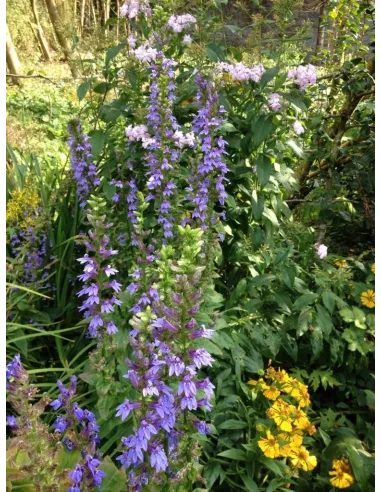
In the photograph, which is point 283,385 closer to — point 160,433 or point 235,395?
point 235,395

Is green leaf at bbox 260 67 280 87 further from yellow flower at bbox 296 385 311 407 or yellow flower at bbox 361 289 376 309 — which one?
yellow flower at bbox 296 385 311 407

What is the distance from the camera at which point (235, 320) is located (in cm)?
202

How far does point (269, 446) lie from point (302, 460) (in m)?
0.13

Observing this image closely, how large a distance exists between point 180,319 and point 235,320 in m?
0.97

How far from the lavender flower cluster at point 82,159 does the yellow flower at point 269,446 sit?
1221mm

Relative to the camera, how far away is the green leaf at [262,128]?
202cm

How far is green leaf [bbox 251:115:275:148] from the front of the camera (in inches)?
79.4

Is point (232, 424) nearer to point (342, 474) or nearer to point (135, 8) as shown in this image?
point (342, 474)

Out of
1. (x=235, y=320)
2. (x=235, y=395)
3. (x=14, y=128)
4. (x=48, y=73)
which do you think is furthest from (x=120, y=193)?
(x=48, y=73)

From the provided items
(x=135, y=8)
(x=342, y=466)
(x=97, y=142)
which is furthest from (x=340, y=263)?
(x=135, y=8)

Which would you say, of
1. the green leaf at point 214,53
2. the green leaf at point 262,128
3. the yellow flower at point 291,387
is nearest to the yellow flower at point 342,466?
the yellow flower at point 291,387

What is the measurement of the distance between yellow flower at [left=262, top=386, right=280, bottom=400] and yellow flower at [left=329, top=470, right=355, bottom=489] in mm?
304

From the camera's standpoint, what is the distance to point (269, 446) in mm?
1633
